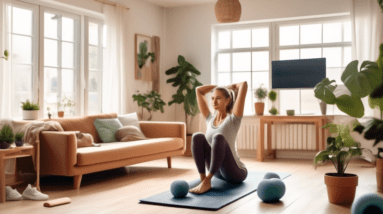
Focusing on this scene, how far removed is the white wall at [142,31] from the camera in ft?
21.7

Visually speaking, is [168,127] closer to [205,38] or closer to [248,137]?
Result: [248,137]

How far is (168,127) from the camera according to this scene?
228 inches

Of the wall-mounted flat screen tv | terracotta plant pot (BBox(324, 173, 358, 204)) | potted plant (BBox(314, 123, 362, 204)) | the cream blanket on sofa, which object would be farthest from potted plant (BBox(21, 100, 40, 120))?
the wall-mounted flat screen tv

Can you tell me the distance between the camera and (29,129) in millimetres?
4156

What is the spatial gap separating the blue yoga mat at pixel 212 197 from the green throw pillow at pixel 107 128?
1.58 m

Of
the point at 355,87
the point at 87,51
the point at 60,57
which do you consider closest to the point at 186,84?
the point at 87,51

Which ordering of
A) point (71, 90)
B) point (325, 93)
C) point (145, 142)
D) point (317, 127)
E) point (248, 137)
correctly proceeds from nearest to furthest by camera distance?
point (325, 93) < point (145, 142) < point (71, 90) < point (317, 127) < point (248, 137)

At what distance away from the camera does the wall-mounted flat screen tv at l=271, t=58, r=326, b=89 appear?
6.16 m

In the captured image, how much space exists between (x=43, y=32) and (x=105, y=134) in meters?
1.45

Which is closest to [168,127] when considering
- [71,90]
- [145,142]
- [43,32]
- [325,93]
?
[145,142]

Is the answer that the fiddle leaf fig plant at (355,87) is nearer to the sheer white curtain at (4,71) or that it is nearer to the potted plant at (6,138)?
the potted plant at (6,138)

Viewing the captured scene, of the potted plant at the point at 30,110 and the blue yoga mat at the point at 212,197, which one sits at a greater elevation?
the potted plant at the point at 30,110

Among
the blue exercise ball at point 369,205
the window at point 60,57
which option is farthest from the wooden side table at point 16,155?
the blue exercise ball at point 369,205

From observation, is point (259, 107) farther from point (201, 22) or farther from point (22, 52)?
point (22, 52)
